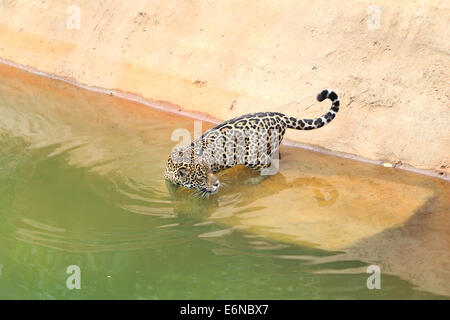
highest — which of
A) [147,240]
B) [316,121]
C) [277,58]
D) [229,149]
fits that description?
[277,58]

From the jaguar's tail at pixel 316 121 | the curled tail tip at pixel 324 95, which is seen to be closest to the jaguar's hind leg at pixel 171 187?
the jaguar's tail at pixel 316 121

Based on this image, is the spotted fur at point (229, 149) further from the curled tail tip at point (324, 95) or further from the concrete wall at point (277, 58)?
the concrete wall at point (277, 58)

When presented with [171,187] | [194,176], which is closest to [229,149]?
[194,176]

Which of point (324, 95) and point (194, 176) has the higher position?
point (324, 95)

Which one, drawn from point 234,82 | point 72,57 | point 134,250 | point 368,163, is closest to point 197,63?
point 234,82

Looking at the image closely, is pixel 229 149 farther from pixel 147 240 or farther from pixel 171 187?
pixel 147 240

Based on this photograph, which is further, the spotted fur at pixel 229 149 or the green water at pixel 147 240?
the spotted fur at pixel 229 149
